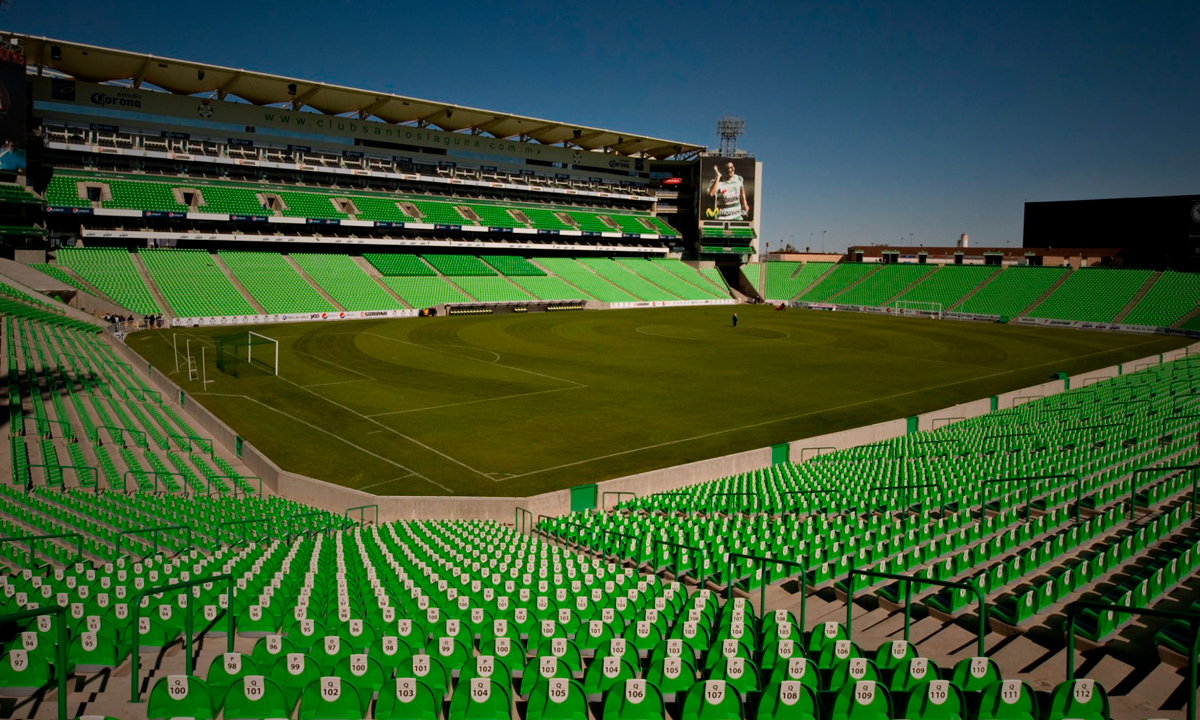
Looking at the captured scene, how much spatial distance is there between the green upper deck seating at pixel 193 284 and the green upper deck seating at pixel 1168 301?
7863 cm

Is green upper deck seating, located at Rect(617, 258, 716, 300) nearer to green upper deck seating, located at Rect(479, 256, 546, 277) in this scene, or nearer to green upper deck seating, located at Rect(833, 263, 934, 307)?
green upper deck seating, located at Rect(479, 256, 546, 277)

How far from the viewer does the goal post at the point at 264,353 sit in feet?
126

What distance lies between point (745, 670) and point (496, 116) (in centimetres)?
8084

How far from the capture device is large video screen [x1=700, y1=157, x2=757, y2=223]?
303 feet

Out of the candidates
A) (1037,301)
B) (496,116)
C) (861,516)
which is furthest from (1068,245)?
(861,516)

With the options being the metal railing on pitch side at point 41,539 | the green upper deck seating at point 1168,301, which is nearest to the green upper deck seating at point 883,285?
the green upper deck seating at point 1168,301

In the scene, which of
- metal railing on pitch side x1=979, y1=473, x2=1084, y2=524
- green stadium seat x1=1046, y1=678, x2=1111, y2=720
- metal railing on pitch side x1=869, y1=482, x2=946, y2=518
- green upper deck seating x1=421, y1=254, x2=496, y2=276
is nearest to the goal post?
green upper deck seating x1=421, y1=254, x2=496, y2=276

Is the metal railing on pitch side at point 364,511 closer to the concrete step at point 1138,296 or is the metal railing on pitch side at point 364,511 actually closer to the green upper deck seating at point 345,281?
the green upper deck seating at point 345,281

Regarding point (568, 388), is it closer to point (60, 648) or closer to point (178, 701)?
point (178, 701)

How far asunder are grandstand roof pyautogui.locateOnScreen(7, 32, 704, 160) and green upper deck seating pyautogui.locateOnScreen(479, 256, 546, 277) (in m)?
16.1

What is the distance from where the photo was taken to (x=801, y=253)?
10906 cm

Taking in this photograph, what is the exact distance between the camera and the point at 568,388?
35.9m

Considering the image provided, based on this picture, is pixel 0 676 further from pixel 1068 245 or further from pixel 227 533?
pixel 1068 245

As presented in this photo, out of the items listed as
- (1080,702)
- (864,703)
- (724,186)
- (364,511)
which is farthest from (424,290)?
(1080,702)
